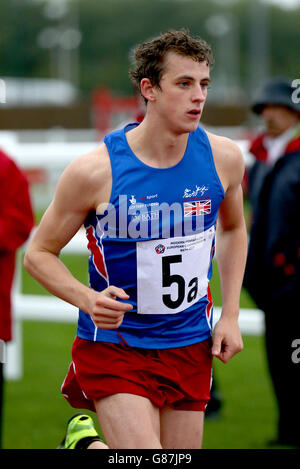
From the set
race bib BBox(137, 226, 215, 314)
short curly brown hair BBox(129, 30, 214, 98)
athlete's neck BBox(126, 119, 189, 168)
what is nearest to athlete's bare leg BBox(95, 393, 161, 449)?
race bib BBox(137, 226, 215, 314)

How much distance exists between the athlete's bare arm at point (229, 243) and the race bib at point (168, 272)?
0.23 meters

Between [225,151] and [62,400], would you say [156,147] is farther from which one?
[62,400]

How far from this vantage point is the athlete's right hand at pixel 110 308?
3051 mm

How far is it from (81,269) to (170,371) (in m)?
9.74

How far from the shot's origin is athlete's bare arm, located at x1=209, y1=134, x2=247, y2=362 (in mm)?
3539

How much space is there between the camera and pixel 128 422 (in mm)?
3271

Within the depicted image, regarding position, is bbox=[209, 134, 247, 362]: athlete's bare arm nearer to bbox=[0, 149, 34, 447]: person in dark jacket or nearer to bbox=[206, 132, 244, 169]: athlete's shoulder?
bbox=[206, 132, 244, 169]: athlete's shoulder

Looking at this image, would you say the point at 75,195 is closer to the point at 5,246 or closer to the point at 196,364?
the point at 196,364

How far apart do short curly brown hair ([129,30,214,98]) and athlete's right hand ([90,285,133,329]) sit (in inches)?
32.4

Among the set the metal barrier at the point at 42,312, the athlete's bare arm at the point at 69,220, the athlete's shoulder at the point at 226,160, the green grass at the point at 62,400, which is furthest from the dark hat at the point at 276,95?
the athlete's bare arm at the point at 69,220

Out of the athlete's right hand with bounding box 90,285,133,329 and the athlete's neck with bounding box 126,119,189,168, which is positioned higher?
the athlete's neck with bounding box 126,119,189,168

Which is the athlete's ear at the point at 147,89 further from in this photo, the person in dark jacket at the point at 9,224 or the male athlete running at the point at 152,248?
the person in dark jacket at the point at 9,224

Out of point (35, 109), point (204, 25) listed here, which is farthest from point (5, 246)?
point (204, 25)
